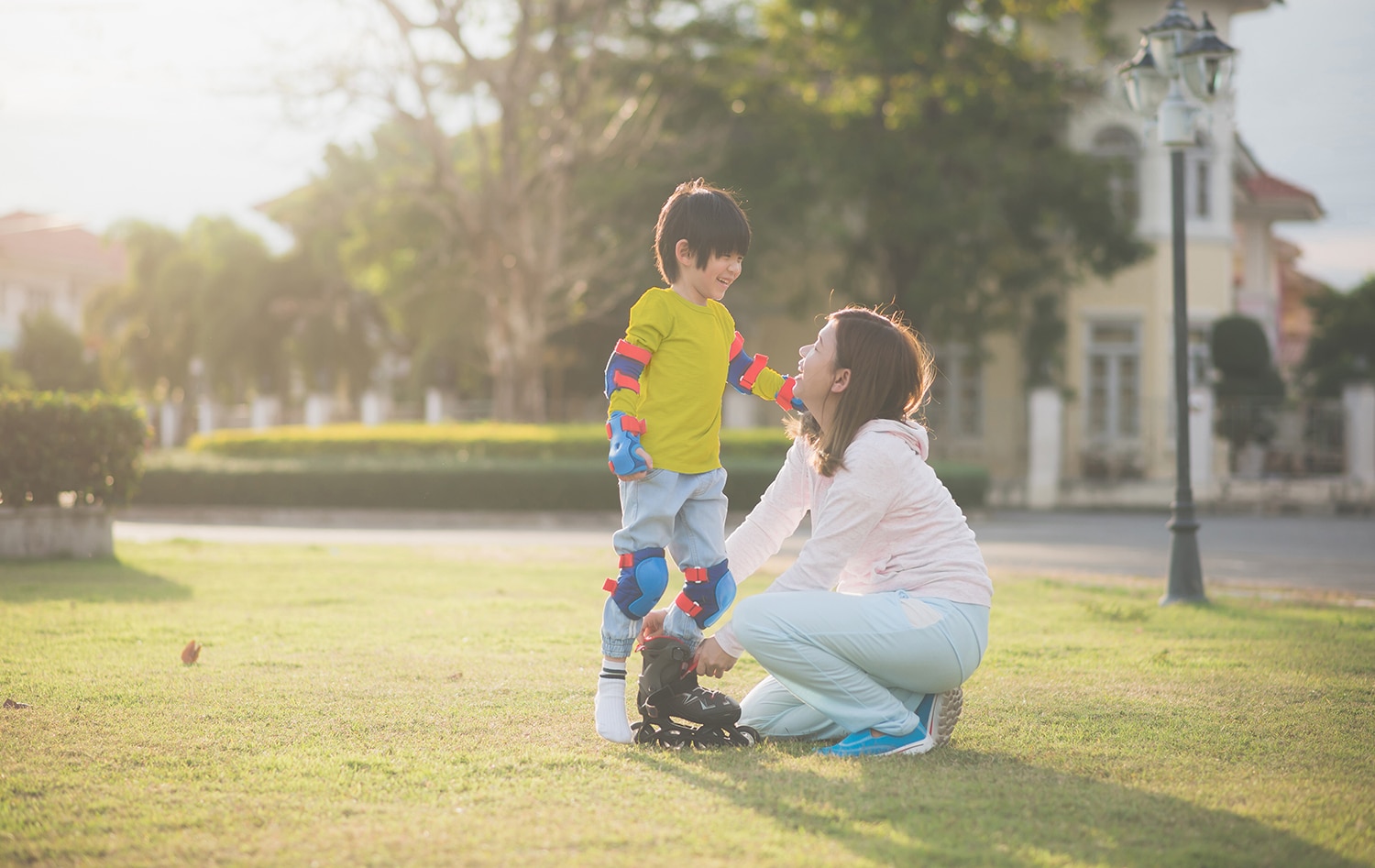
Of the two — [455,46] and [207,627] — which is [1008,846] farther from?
[455,46]

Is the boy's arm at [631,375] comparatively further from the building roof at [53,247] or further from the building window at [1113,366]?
the building roof at [53,247]

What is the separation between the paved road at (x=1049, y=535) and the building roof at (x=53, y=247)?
114ft

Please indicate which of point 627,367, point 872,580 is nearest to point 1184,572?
point 872,580

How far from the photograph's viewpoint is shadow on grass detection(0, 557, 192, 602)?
719 cm

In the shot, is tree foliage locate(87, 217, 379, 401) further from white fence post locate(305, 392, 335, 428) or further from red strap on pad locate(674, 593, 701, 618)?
red strap on pad locate(674, 593, 701, 618)

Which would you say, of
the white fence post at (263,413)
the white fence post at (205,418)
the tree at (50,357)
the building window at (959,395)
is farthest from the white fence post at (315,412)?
A: the building window at (959,395)

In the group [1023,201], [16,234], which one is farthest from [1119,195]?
[16,234]

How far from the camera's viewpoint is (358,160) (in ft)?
110

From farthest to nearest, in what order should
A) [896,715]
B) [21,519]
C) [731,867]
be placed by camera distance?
[21,519], [896,715], [731,867]

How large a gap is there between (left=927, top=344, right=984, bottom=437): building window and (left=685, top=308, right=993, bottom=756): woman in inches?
754

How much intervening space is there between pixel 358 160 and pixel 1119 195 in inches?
795

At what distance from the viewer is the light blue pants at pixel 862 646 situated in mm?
3506

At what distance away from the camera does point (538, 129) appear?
906 inches

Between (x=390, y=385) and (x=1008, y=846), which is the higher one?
(x=390, y=385)
